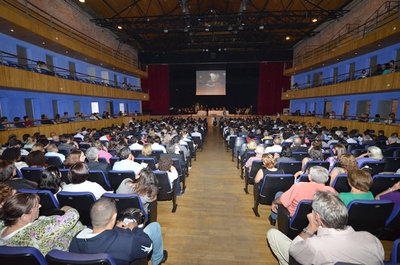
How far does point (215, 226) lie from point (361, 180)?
2429 mm

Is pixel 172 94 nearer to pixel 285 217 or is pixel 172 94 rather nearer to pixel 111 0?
pixel 111 0

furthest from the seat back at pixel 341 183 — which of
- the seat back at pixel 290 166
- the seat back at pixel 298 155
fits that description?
the seat back at pixel 298 155

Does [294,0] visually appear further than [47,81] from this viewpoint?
Yes

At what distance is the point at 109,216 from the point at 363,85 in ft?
51.1

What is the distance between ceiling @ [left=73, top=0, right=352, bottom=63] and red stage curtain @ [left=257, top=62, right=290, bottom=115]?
5.21 ft

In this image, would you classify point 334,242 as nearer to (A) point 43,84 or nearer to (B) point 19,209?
(B) point 19,209

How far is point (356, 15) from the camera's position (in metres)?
15.1

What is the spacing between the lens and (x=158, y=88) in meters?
27.2

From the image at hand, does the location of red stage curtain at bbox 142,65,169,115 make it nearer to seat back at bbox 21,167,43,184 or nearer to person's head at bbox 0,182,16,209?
seat back at bbox 21,167,43,184

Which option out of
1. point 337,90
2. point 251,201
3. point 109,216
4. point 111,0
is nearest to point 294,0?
point 337,90

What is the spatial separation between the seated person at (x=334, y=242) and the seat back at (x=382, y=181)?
232 cm

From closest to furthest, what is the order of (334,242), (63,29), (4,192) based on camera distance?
1. (334,242)
2. (4,192)
3. (63,29)

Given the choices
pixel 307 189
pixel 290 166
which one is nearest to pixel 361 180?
pixel 307 189

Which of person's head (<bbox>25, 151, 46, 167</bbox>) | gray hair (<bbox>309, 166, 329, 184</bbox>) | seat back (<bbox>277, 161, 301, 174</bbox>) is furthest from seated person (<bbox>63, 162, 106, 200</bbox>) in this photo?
seat back (<bbox>277, 161, 301, 174</bbox>)
